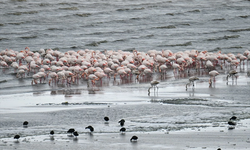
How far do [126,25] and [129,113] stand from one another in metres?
24.9

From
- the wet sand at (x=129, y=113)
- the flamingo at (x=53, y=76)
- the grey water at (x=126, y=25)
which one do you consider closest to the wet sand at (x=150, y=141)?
the wet sand at (x=129, y=113)

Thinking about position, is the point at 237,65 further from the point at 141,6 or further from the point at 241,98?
the point at 141,6

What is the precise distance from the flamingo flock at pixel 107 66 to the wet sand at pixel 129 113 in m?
1.52

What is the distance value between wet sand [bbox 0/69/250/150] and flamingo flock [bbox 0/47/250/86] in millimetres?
1515

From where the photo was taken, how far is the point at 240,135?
412 inches

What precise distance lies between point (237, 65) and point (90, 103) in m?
10.3

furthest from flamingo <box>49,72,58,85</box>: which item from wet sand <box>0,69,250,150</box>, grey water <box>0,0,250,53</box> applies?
grey water <box>0,0,250,53</box>

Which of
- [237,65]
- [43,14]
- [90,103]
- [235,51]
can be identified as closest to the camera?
[90,103]

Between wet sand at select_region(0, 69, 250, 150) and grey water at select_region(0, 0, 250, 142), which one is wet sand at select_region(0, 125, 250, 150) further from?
grey water at select_region(0, 0, 250, 142)

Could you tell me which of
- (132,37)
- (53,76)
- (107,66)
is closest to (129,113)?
(53,76)

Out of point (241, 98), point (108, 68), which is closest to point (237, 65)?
point (108, 68)

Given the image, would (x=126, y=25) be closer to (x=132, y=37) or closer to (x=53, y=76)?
(x=132, y=37)

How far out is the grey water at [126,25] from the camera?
31.9m

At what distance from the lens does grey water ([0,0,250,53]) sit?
31875mm
